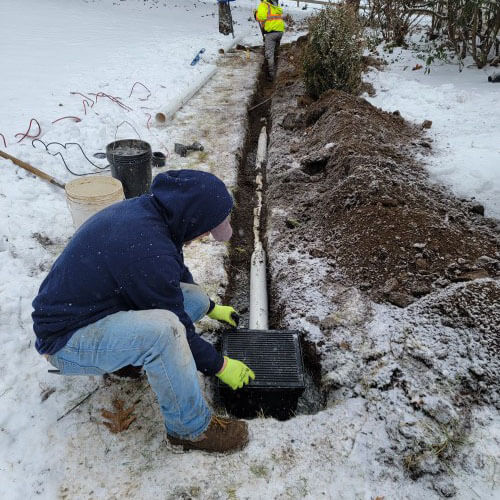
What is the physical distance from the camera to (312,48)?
251 inches

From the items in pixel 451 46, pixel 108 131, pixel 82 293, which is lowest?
pixel 108 131

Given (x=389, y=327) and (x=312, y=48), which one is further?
(x=312, y=48)

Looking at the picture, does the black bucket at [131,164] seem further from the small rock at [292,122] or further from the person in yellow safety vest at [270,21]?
the person in yellow safety vest at [270,21]

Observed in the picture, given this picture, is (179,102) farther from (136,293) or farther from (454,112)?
(136,293)

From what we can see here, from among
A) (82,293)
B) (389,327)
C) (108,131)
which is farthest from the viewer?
(108,131)

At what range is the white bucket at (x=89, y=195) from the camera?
127 inches

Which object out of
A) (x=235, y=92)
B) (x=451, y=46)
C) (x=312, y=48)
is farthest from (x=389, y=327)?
(x=451, y=46)

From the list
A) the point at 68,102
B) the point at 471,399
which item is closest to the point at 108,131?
the point at 68,102

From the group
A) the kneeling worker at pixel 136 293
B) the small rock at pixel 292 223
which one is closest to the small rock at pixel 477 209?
the small rock at pixel 292 223

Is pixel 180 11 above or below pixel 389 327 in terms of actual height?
above

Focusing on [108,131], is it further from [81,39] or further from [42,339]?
[81,39]

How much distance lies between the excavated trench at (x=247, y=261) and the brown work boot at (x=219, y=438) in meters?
0.40

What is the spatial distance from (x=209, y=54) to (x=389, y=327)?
984 centimetres

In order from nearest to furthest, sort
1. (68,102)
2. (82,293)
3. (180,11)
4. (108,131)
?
(82,293), (108,131), (68,102), (180,11)
